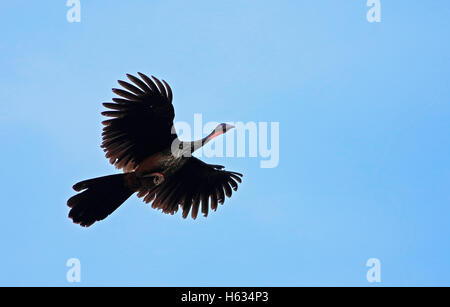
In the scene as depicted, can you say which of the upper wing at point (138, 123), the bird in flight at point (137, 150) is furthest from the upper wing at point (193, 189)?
the upper wing at point (138, 123)

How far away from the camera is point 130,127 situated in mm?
11102

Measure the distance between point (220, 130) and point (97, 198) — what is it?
2107 millimetres

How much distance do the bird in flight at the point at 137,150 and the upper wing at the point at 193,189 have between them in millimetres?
53

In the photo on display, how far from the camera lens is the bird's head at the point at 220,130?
36.7 ft

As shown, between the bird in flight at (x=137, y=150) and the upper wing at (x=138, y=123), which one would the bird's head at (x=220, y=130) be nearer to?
the bird in flight at (x=137, y=150)

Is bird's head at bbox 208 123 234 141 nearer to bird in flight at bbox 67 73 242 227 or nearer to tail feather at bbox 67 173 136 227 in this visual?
bird in flight at bbox 67 73 242 227

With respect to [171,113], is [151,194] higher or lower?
lower

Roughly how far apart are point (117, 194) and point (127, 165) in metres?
0.57

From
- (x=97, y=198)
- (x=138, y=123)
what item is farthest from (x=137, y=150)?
(x=97, y=198)

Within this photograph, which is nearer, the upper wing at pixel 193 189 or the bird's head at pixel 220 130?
the bird's head at pixel 220 130
